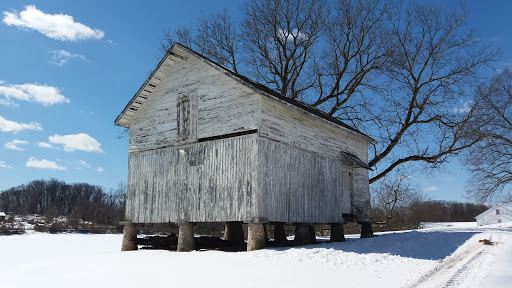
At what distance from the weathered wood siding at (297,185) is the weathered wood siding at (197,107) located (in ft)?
4.87

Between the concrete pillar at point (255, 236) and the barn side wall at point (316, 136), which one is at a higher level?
the barn side wall at point (316, 136)

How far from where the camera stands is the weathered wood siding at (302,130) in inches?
595

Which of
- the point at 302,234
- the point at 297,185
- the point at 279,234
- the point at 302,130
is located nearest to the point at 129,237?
the point at 279,234

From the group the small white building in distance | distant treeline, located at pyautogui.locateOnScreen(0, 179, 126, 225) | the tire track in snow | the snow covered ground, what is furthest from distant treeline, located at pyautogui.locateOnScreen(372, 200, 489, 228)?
distant treeline, located at pyautogui.locateOnScreen(0, 179, 126, 225)

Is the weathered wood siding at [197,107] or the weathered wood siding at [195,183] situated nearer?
the weathered wood siding at [195,183]

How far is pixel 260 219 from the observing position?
13969mm

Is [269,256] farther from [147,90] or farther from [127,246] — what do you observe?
[147,90]

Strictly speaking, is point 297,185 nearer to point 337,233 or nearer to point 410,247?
point 337,233

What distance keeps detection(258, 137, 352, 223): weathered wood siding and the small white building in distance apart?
7476cm

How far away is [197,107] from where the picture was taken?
16.4 metres

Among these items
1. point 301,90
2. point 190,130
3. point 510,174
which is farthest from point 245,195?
point 510,174

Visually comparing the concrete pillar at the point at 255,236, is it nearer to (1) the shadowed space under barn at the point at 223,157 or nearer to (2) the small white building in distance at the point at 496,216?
(1) the shadowed space under barn at the point at 223,157

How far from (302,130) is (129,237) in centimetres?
851

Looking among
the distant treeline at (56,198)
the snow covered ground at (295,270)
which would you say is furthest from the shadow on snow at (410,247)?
the distant treeline at (56,198)
